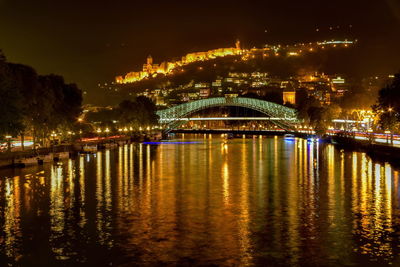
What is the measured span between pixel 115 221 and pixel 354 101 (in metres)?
91.0

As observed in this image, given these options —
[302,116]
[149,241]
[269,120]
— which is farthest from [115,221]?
[269,120]

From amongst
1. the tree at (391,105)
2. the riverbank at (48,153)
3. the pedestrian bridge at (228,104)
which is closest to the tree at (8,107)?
the riverbank at (48,153)

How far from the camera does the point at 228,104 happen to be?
15088cm

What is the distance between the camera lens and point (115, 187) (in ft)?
110

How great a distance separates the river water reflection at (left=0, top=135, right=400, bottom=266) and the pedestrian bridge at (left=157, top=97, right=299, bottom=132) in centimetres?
10128

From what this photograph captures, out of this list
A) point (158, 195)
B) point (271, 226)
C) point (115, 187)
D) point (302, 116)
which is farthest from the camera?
point (302, 116)

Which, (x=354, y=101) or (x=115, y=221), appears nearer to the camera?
(x=115, y=221)

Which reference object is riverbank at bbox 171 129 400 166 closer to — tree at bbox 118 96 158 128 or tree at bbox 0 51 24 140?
tree at bbox 0 51 24 140

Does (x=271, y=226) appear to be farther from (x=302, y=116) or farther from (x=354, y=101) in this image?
(x=302, y=116)

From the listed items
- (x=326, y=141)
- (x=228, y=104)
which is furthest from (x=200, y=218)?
(x=228, y=104)

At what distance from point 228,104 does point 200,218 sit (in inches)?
Answer: 5033

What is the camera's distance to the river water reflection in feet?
59.9

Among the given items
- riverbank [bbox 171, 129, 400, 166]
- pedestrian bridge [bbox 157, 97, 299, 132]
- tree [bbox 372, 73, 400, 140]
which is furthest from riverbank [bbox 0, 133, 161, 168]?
pedestrian bridge [bbox 157, 97, 299, 132]

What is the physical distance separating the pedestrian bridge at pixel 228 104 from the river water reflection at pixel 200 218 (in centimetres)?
10128
